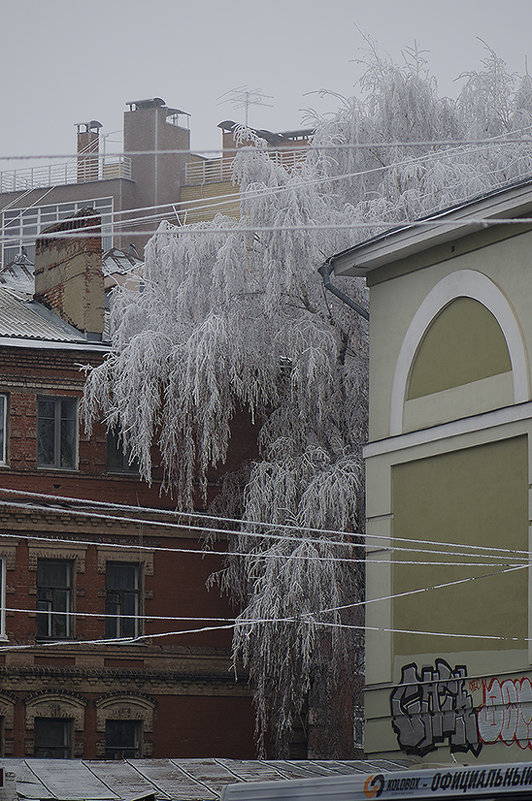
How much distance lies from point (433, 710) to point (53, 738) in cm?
950

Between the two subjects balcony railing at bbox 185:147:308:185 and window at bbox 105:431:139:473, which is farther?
balcony railing at bbox 185:147:308:185

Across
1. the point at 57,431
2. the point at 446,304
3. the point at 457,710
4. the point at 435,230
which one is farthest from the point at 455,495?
the point at 57,431

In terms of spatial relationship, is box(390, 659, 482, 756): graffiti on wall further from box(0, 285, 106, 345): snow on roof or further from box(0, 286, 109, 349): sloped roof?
box(0, 285, 106, 345): snow on roof

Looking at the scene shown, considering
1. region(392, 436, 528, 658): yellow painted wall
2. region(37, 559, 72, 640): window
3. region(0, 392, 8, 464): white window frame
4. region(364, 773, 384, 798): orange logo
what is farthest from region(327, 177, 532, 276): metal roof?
region(37, 559, 72, 640): window

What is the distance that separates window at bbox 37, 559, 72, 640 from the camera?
102 ft

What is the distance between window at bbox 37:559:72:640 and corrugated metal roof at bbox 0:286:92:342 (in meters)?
4.60

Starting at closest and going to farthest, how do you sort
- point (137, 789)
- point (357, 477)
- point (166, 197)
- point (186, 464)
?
point (137, 789) < point (357, 477) < point (186, 464) < point (166, 197)

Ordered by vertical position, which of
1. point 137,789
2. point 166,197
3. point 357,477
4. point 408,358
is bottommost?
point 137,789

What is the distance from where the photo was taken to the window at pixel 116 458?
1262 inches

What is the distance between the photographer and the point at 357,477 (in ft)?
92.9

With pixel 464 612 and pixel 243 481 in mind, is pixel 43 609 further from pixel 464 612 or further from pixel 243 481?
pixel 464 612

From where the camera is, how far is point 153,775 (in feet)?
79.4

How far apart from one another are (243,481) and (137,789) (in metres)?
9.45

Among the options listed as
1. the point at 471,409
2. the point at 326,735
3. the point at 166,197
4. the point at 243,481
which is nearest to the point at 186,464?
the point at 243,481
